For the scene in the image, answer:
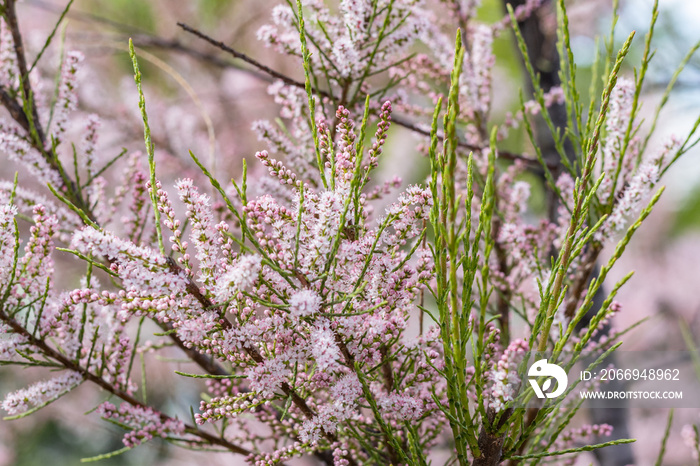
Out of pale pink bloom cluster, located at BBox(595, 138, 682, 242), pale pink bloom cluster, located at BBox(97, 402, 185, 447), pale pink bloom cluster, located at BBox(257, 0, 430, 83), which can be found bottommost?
pale pink bloom cluster, located at BBox(97, 402, 185, 447)

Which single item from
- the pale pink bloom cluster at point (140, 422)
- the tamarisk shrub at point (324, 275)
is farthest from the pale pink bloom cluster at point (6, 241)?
the pale pink bloom cluster at point (140, 422)

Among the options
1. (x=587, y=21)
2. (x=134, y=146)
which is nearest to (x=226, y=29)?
(x=134, y=146)

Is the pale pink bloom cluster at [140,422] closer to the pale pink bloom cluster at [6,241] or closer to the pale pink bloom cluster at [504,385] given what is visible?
the pale pink bloom cluster at [6,241]

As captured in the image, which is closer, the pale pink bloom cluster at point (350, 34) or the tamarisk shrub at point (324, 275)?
the tamarisk shrub at point (324, 275)

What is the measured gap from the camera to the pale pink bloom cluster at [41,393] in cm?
45

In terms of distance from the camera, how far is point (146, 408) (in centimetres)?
50

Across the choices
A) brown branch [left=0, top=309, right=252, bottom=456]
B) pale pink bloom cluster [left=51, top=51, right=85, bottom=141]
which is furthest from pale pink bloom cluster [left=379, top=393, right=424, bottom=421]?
pale pink bloom cluster [left=51, top=51, right=85, bottom=141]

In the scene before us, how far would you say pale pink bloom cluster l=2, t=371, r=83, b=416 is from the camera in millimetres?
446

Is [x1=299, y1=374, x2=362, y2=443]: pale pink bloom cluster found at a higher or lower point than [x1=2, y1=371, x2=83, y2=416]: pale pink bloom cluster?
lower

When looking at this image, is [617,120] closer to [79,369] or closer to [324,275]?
[324,275]

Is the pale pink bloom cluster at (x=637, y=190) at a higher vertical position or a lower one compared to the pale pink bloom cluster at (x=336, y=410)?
higher

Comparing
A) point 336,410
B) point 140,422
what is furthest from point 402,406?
point 140,422

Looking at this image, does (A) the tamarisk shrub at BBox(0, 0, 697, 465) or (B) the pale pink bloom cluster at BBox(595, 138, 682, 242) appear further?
(B) the pale pink bloom cluster at BBox(595, 138, 682, 242)

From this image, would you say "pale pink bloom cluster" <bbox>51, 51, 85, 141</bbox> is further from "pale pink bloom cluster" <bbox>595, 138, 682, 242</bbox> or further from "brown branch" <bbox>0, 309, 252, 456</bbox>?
"pale pink bloom cluster" <bbox>595, 138, 682, 242</bbox>
